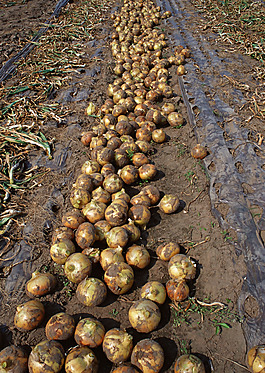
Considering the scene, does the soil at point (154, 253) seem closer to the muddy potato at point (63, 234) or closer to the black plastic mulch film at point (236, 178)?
the black plastic mulch film at point (236, 178)

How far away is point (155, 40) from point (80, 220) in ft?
24.5

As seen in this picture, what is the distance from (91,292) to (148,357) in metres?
0.78

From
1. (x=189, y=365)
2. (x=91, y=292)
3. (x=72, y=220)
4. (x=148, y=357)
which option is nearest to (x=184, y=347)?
(x=189, y=365)

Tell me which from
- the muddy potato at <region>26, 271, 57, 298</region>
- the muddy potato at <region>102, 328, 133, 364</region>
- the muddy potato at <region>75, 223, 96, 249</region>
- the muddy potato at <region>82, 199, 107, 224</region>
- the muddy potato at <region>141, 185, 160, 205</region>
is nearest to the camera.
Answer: the muddy potato at <region>102, 328, 133, 364</region>

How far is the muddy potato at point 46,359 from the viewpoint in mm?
2041

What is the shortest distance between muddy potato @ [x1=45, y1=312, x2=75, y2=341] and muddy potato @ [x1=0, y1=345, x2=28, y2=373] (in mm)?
240

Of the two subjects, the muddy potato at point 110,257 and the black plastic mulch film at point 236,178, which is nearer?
the black plastic mulch film at point 236,178

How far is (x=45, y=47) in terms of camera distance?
7961mm

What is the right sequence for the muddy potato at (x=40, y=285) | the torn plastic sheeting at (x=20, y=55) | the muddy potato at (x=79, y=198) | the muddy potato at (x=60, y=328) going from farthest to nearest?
1. the torn plastic sheeting at (x=20, y=55)
2. the muddy potato at (x=79, y=198)
3. the muddy potato at (x=40, y=285)
4. the muddy potato at (x=60, y=328)

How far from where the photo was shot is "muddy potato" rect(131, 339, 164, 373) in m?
2.08

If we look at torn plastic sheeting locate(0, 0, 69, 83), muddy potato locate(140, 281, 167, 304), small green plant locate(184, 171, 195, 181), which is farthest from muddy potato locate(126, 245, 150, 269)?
torn plastic sheeting locate(0, 0, 69, 83)

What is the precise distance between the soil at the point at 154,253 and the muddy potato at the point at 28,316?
3.7 inches

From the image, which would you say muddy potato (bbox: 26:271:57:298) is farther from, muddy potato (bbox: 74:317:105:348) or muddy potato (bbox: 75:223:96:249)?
muddy potato (bbox: 74:317:105:348)

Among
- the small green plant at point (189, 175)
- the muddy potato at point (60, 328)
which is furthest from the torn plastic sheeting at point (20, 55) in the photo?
the muddy potato at point (60, 328)
